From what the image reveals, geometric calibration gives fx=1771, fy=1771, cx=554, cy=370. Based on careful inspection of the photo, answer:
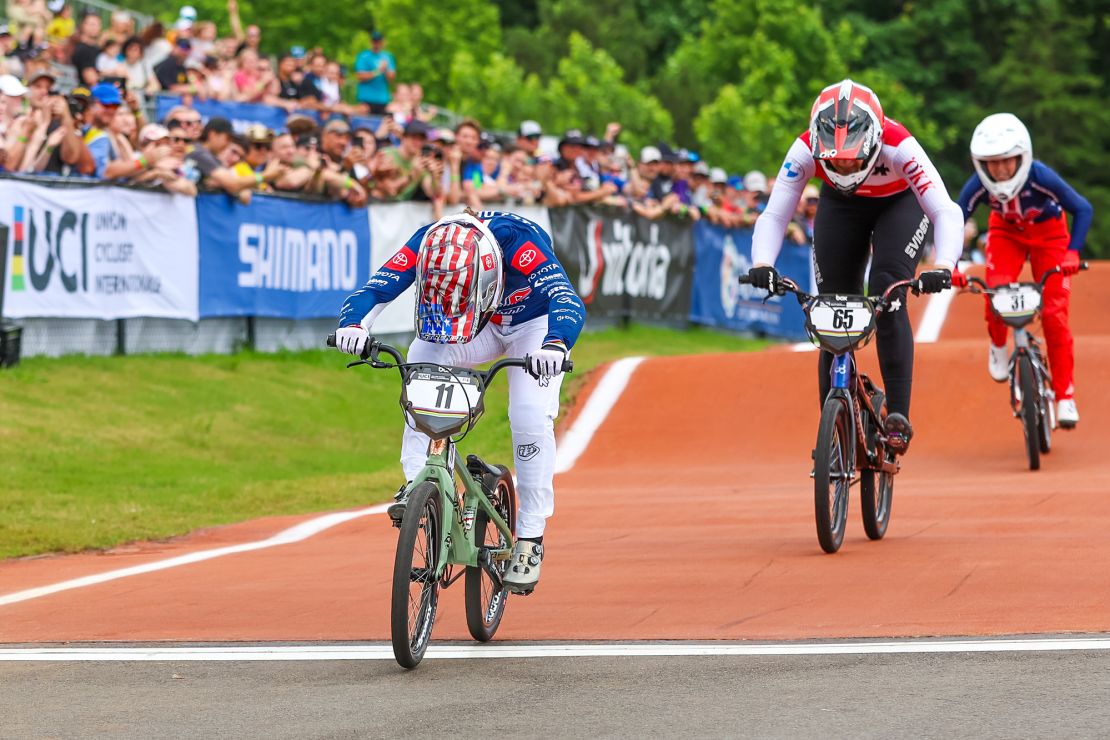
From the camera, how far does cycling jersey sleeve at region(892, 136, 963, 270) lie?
8.99 m

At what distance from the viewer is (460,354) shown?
7.47m

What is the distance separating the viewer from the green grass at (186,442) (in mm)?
11891

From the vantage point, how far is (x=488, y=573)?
284 inches

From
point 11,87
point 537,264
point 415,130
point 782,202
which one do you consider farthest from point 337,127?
point 537,264

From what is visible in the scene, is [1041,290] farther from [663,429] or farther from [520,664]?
[520,664]

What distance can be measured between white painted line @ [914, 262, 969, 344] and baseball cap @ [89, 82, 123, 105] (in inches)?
464

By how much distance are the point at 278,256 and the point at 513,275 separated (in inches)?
399

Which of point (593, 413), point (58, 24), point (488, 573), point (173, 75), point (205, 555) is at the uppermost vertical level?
point (58, 24)

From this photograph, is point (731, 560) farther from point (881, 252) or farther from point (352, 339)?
point (352, 339)

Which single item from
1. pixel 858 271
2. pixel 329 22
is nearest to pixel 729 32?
pixel 329 22

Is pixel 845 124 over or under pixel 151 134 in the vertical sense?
under

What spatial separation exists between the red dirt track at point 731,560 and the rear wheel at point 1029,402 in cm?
25

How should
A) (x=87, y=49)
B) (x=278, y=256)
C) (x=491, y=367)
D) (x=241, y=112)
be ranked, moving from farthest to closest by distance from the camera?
(x=241, y=112) < (x=87, y=49) < (x=278, y=256) < (x=491, y=367)

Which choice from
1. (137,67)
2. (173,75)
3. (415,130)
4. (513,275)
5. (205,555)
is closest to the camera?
(513,275)
